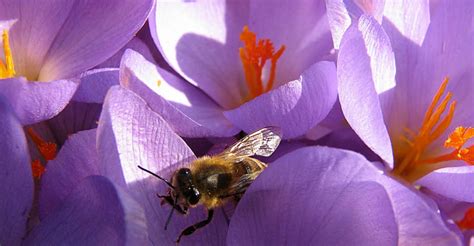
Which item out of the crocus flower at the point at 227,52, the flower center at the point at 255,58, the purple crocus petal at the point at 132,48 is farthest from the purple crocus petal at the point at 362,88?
the purple crocus petal at the point at 132,48

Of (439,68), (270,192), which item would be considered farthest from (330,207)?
(439,68)

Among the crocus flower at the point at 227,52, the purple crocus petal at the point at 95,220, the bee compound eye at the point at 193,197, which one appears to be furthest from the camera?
the crocus flower at the point at 227,52

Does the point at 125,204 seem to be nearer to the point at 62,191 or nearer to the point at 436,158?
the point at 62,191

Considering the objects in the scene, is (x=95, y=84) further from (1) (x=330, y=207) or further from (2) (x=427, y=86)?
(2) (x=427, y=86)

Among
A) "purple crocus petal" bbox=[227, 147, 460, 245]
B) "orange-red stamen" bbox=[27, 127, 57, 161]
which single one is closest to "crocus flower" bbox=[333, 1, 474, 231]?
"purple crocus petal" bbox=[227, 147, 460, 245]

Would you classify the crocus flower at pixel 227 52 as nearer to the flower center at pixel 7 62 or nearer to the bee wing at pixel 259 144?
the bee wing at pixel 259 144
